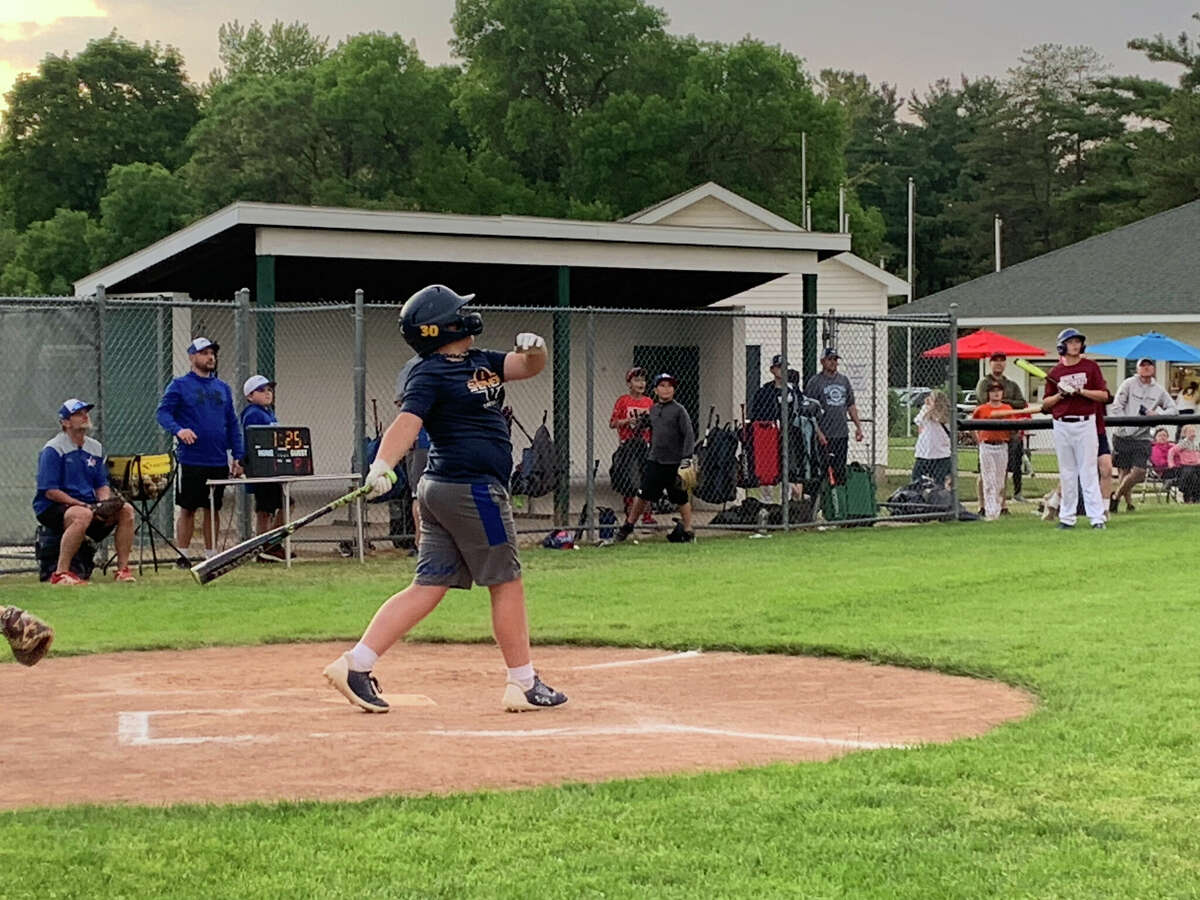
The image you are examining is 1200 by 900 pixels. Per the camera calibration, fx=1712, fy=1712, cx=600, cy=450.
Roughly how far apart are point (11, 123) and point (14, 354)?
63919mm

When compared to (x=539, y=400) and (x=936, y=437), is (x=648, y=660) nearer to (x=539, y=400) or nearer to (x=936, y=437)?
(x=936, y=437)

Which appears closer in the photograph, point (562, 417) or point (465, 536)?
point (465, 536)

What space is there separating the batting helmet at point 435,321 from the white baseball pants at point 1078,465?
34.2 ft

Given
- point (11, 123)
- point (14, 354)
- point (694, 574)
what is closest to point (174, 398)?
point (14, 354)

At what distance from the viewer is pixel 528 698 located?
313 inches

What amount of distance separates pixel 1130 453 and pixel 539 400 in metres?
7.41

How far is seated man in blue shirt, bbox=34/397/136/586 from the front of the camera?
44.0 feet

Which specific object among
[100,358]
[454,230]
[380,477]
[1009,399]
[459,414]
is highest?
[454,230]

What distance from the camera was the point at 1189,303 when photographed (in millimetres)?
37719

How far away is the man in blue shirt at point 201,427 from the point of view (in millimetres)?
14516

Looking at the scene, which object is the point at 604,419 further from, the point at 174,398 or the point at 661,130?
the point at 661,130

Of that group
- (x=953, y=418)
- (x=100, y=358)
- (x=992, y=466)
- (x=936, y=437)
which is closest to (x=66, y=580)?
(x=100, y=358)

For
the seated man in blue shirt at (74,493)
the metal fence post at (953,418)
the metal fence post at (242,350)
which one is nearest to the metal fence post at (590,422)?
the metal fence post at (242,350)

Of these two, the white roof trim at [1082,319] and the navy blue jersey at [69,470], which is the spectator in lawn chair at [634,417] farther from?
the white roof trim at [1082,319]
